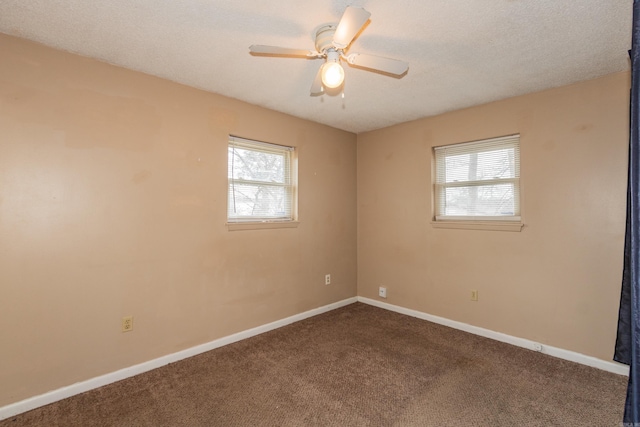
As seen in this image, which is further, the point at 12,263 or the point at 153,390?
the point at 153,390

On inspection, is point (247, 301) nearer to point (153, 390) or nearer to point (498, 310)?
point (153, 390)

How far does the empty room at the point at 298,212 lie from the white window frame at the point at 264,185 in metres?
0.03

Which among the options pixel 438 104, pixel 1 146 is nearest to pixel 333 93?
pixel 438 104

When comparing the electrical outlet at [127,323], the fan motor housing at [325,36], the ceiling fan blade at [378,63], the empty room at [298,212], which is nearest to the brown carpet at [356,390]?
the empty room at [298,212]

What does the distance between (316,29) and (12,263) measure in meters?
2.48

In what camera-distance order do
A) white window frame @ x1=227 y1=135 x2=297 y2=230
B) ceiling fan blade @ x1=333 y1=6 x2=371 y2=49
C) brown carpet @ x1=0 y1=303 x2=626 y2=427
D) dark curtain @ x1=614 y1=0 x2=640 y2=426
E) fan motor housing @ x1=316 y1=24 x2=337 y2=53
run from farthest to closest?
white window frame @ x1=227 y1=135 x2=297 y2=230 → brown carpet @ x1=0 y1=303 x2=626 y2=427 → fan motor housing @ x1=316 y1=24 x2=337 y2=53 → ceiling fan blade @ x1=333 y1=6 x2=371 y2=49 → dark curtain @ x1=614 y1=0 x2=640 y2=426

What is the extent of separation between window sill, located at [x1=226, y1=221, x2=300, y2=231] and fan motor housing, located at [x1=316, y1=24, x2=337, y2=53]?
73.4 inches

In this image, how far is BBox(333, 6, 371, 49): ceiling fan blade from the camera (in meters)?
1.46

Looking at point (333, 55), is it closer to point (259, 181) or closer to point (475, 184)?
point (259, 181)

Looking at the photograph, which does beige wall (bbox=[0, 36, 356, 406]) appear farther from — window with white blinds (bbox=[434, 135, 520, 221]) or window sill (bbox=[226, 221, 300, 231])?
window with white blinds (bbox=[434, 135, 520, 221])

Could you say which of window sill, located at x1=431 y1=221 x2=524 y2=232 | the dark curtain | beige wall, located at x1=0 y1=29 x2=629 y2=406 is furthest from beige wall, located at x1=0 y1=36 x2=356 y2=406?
the dark curtain

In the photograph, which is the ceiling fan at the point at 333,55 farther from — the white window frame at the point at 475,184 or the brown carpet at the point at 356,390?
the brown carpet at the point at 356,390

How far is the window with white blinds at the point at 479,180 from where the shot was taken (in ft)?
10.2

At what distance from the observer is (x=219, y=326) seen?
2.98 m
